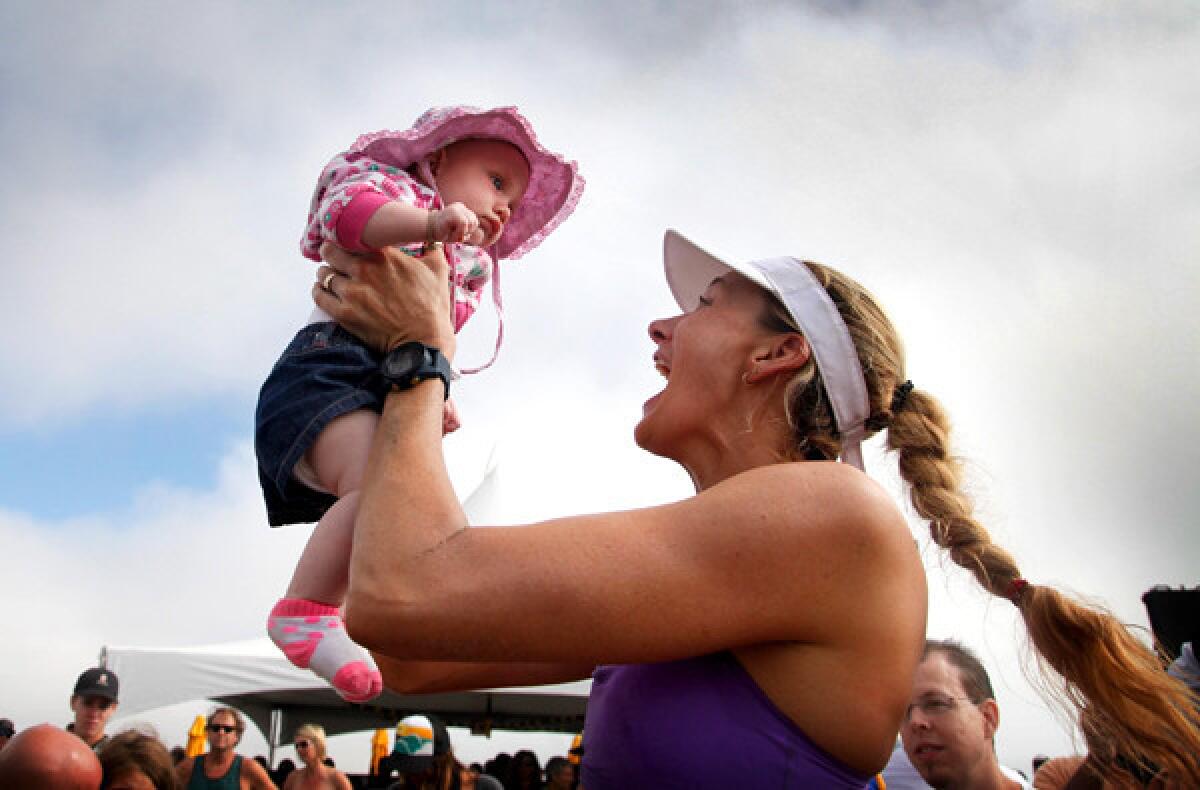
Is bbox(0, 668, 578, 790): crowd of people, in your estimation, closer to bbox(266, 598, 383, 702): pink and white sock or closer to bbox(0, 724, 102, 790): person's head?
bbox(0, 724, 102, 790): person's head

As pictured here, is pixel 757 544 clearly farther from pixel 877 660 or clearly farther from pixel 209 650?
pixel 209 650

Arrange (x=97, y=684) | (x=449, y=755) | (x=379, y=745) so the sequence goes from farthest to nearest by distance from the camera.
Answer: (x=379, y=745)
(x=449, y=755)
(x=97, y=684)

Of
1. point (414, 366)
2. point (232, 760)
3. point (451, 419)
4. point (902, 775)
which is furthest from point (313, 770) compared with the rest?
point (414, 366)

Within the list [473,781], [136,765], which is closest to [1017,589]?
[136,765]

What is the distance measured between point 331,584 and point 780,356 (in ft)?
3.33

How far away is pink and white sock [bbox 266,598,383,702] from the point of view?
184 centimetres

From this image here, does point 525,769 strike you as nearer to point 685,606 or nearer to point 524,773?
point 524,773

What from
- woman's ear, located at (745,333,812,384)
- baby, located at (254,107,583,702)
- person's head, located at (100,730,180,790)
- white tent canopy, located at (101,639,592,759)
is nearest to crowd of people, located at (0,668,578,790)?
person's head, located at (100,730,180,790)

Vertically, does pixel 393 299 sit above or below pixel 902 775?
above

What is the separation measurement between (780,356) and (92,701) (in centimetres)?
550

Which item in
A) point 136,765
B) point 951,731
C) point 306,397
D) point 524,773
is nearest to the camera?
point 306,397

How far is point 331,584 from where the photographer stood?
186 cm

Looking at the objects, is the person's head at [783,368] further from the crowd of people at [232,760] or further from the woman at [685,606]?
the crowd of people at [232,760]

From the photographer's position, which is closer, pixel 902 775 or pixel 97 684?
pixel 902 775
